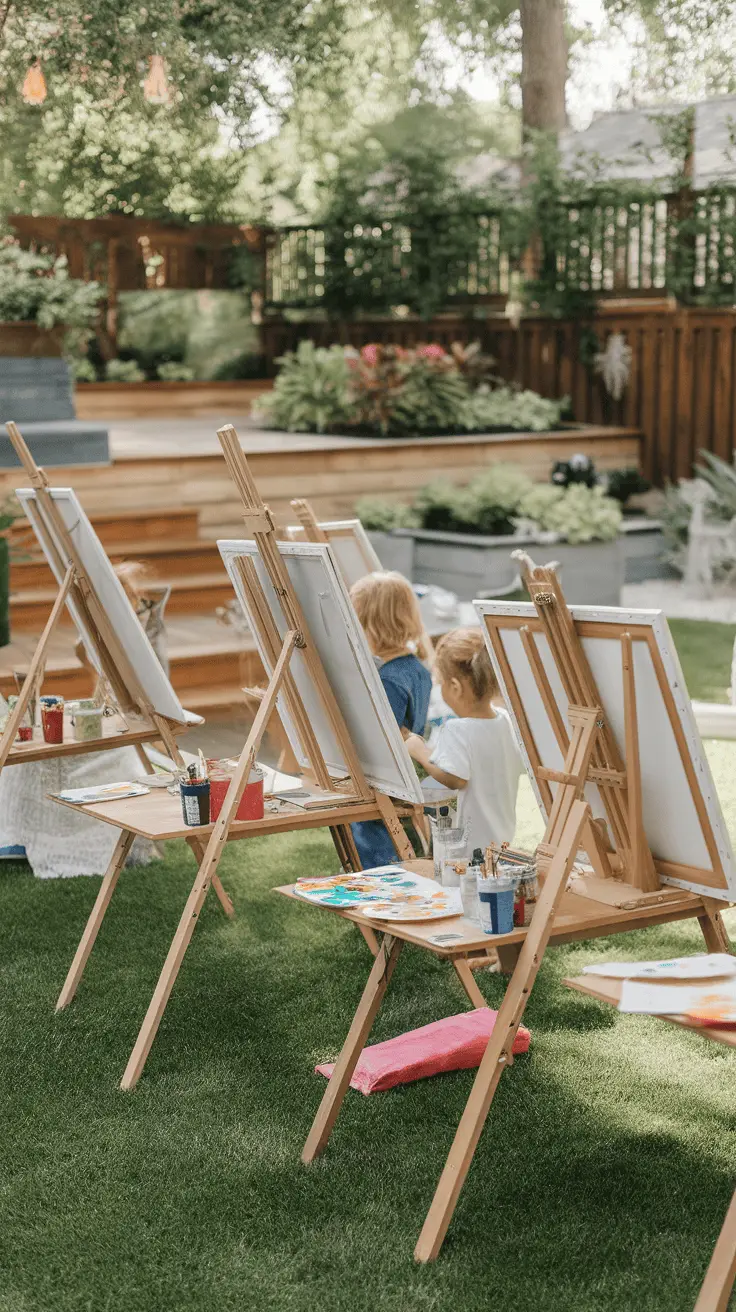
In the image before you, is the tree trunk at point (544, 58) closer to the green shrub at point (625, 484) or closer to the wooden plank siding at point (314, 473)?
the wooden plank siding at point (314, 473)

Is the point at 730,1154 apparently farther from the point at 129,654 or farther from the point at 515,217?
the point at 515,217

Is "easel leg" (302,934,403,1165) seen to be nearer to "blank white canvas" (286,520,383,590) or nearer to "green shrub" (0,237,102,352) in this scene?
"blank white canvas" (286,520,383,590)

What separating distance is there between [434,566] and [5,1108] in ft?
23.3

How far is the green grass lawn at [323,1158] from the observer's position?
9.36 ft

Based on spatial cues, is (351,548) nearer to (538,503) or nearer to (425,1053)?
(425,1053)

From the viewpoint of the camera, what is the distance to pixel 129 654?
4.73 metres

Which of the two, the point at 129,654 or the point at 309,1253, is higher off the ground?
the point at 129,654

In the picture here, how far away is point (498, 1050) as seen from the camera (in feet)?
9.36

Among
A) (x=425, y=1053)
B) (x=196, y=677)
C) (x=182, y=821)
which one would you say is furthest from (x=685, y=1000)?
(x=196, y=677)

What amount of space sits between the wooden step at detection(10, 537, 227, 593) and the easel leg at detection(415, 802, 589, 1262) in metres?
6.07

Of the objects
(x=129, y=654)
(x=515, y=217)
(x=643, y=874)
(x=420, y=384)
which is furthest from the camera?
(x=515, y=217)

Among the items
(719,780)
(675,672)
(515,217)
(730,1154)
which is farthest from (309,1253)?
(515,217)

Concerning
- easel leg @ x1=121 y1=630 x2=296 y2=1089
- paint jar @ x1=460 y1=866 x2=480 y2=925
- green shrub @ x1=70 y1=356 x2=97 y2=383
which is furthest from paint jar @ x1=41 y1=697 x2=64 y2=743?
green shrub @ x1=70 y1=356 x2=97 y2=383

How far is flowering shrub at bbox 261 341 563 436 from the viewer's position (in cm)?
1196
